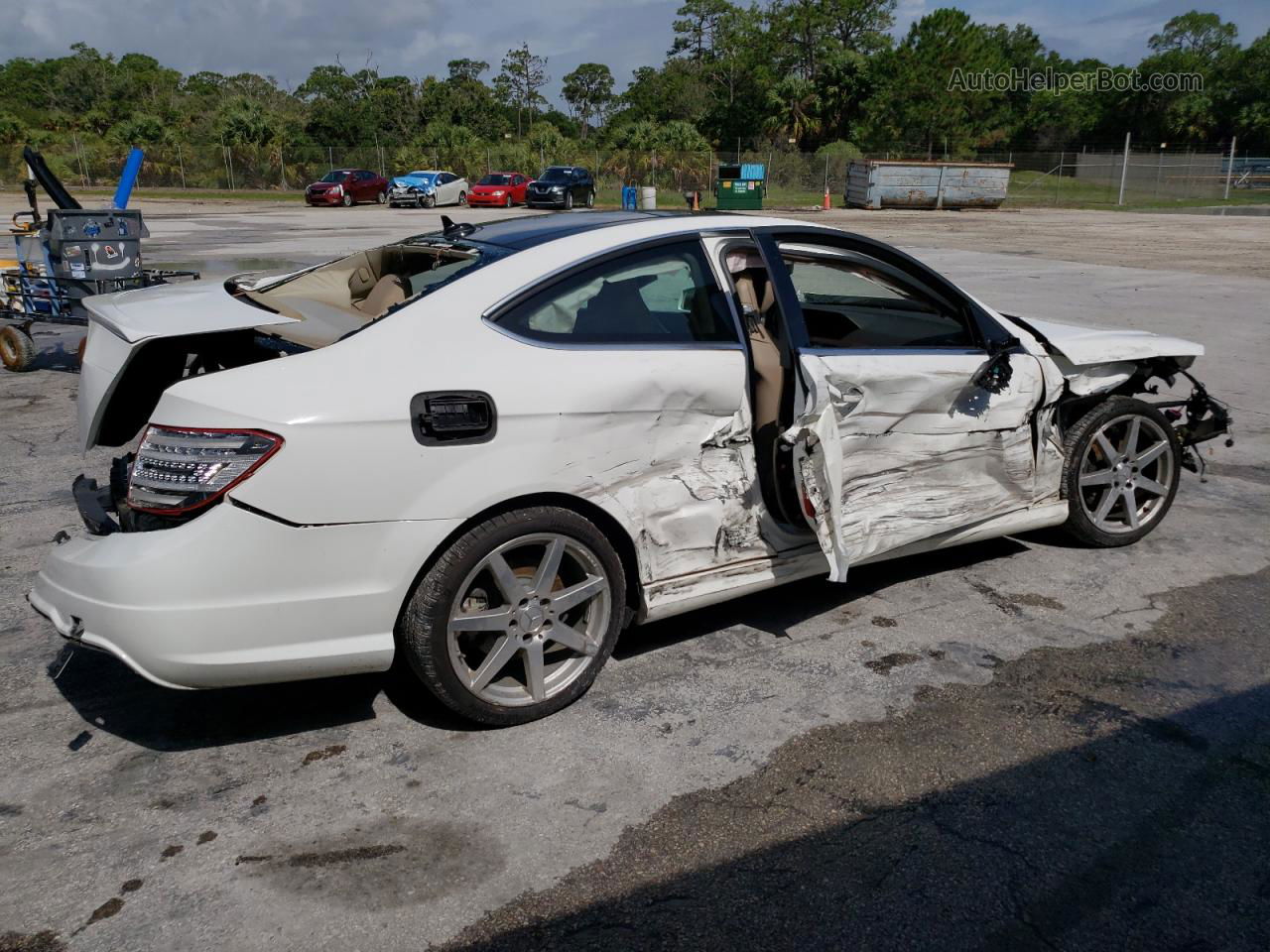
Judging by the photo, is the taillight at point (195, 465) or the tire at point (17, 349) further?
the tire at point (17, 349)

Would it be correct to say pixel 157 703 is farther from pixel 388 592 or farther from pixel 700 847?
pixel 700 847

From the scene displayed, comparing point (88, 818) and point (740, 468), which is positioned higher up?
point (740, 468)

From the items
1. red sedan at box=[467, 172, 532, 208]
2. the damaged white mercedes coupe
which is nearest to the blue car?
red sedan at box=[467, 172, 532, 208]

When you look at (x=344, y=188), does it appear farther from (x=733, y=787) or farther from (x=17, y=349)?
(x=733, y=787)

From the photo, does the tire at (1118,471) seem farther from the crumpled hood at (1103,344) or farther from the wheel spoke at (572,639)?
the wheel spoke at (572,639)

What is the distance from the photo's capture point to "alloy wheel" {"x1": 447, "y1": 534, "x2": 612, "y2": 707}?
331 centimetres

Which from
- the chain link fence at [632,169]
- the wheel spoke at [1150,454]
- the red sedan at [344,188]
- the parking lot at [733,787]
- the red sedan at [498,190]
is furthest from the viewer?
the chain link fence at [632,169]

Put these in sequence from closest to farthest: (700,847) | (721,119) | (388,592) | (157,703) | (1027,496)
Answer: (700,847)
(388,592)
(157,703)
(1027,496)
(721,119)

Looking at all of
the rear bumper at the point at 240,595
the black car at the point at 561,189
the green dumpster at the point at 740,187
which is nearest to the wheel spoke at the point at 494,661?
the rear bumper at the point at 240,595

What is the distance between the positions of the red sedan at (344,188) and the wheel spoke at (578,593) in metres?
42.2

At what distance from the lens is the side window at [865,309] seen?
4.42m

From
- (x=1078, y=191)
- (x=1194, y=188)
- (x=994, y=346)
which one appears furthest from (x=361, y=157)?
(x=994, y=346)

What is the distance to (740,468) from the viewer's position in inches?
150

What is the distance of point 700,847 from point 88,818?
172 centimetres
